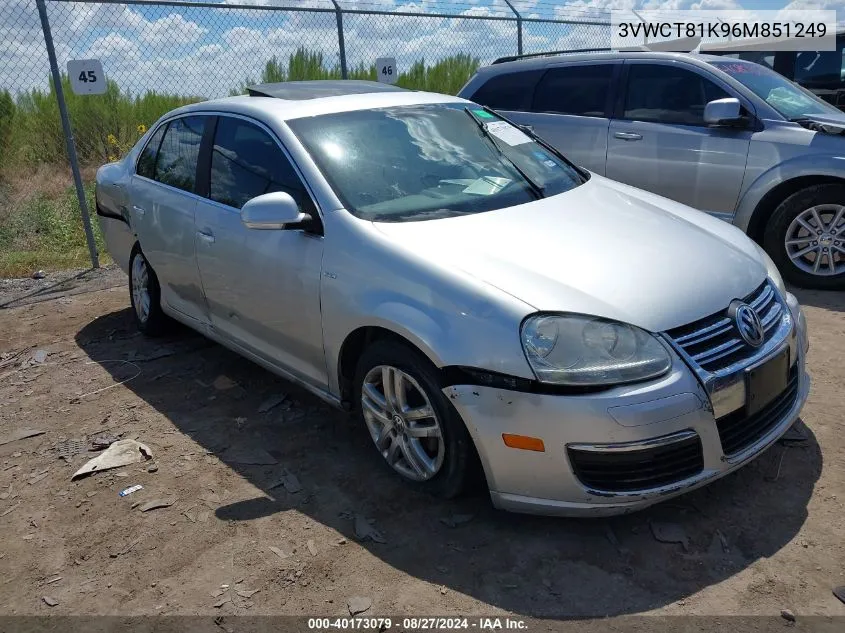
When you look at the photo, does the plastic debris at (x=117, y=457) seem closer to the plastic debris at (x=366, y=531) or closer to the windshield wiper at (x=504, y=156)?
the plastic debris at (x=366, y=531)

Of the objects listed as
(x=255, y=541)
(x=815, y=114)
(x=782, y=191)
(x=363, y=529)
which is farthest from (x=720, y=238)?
(x=815, y=114)

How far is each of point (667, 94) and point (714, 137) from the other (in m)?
0.61

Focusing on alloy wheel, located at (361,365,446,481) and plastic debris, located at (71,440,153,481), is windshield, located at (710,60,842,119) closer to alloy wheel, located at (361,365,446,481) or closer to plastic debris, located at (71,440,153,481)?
alloy wheel, located at (361,365,446,481)

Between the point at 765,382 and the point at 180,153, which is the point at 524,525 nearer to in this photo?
the point at 765,382

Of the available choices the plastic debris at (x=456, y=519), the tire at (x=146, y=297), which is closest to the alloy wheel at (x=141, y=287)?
the tire at (x=146, y=297)

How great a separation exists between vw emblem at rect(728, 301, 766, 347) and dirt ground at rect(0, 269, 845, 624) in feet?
2.23

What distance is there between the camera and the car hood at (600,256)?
109 inches

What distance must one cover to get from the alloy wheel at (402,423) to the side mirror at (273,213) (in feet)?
2.55

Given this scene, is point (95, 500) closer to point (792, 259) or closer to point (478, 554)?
point (478, 554)

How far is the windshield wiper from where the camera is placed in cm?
379

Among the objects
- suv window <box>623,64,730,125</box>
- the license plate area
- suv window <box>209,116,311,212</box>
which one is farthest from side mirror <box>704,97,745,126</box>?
suv window <box>209,116,311,212</box>

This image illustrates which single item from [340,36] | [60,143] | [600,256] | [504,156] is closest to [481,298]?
[600,256]

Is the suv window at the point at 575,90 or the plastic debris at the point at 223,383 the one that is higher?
the suv window at the point at 575,90

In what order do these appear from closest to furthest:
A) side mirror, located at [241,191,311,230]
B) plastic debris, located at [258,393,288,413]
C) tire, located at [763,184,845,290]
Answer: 1. side mirror, located at [241,191,311,230]
2. plastic debris, located at [258,393,288,413]
3. tire, located at [763,184,845,290]
